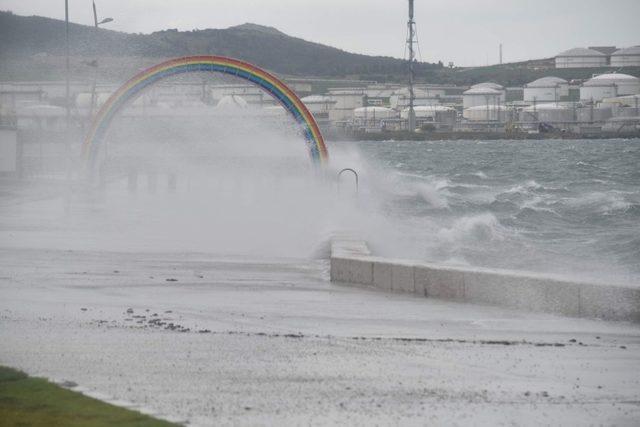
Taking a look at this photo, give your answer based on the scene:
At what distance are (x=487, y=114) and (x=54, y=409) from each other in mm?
180725

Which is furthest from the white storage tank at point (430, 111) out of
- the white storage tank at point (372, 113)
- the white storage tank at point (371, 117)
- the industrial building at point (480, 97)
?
the industrial building at point (480, 97)

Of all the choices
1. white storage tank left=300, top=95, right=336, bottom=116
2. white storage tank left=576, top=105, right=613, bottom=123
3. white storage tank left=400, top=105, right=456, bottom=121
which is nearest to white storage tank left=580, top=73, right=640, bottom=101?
white storage tank left=576, top=105, right=613, bottom=123

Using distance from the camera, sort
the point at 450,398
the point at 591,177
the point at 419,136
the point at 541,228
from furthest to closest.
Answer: the point at 419,136, the point at 591,177, the point at 541,228, the point at 450,398

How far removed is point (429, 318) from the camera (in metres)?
13.5

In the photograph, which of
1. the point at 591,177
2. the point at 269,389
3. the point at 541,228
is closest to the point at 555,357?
the point at 269,389

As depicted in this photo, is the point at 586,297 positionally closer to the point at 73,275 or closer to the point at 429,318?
the point at 429,318

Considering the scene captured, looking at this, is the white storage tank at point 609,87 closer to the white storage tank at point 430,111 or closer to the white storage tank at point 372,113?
the white storage tank at point 430,111

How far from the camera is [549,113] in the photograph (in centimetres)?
18200

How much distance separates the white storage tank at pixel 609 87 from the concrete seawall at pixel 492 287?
176 metres

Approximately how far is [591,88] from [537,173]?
122490 mm

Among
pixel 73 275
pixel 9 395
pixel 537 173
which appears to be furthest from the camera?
pixel 537 173

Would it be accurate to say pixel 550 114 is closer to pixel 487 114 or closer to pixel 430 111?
pixel 487 114

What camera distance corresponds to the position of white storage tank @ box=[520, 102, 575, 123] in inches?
7057

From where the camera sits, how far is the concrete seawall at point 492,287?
1324 cm
